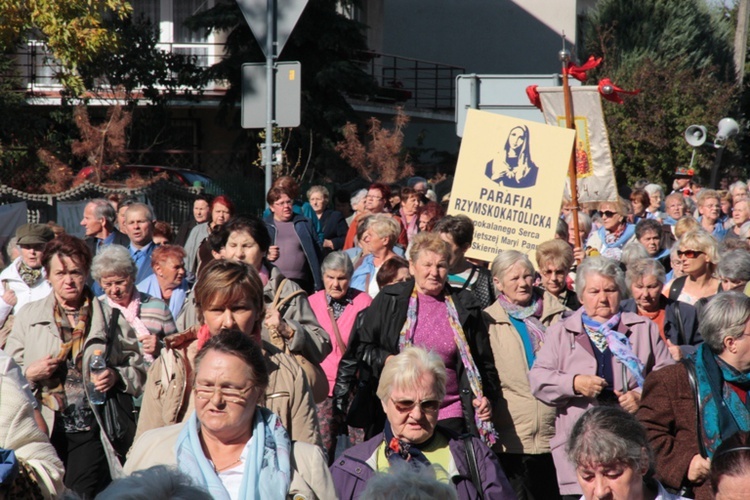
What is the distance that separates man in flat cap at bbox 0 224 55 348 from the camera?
7.97 m

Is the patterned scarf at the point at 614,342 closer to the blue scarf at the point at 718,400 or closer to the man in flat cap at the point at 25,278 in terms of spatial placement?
the blue scarf at the point at 718,400

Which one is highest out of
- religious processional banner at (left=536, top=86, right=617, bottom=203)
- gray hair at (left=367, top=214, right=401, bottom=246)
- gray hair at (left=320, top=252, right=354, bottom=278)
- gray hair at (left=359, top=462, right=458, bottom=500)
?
religious processional banner at (left=536, top=86, right=617, bottom=203)

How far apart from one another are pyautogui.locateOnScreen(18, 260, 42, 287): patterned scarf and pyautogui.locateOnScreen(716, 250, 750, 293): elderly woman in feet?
15.3

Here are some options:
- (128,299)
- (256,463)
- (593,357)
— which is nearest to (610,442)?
(256,463)

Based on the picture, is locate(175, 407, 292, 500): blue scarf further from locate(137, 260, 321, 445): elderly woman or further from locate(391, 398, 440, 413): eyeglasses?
locate(391, 398, 440, 413): eyeglasses

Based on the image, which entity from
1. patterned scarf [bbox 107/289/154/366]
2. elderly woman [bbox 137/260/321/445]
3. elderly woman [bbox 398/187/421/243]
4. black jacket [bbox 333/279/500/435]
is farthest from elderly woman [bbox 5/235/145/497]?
elderly woman [bbox 398/187/421/243]

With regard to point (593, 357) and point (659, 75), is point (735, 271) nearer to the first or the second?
point (593, 357)

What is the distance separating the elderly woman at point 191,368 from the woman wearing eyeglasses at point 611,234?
7659 mm

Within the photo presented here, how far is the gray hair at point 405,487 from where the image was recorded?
11.5 feet

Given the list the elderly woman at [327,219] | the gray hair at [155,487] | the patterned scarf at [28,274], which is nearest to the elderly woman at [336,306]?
the patterned scarf at [28,274]

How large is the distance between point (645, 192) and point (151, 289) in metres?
9.21

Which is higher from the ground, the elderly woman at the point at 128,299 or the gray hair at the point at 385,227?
the gray hair at the point at 385,227

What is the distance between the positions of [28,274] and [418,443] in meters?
4.30

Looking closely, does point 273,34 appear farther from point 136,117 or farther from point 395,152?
point 136,117
